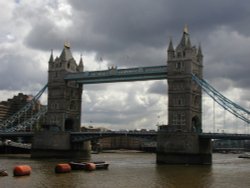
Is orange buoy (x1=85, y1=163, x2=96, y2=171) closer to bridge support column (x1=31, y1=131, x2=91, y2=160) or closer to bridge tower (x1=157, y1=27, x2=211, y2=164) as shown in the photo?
bridge tower (x1=157, y1=27, x2=211, y2=164)

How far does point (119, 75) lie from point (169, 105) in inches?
516

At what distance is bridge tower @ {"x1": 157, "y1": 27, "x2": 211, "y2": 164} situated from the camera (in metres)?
82.4

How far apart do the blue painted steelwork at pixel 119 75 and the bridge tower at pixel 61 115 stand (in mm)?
3013

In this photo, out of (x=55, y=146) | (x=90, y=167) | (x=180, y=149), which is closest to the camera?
(x=90, y=167)

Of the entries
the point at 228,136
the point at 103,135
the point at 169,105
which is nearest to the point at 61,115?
the point at 103,135

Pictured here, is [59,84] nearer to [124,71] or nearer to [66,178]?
[124,71]

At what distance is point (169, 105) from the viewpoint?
3548 inches

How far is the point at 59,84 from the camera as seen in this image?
107m

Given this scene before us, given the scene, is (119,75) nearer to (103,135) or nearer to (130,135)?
(103,135)

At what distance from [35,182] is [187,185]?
1583 centimetres

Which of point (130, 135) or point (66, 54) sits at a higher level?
point (66, 54)

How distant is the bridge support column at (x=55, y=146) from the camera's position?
3974 inches

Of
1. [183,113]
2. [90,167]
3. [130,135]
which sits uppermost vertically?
[183,113]

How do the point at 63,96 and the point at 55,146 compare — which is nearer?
the point at 55,146
